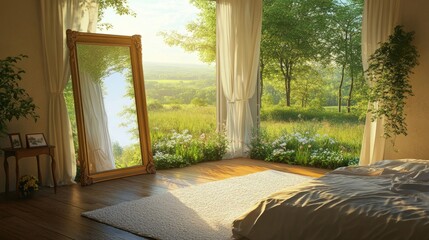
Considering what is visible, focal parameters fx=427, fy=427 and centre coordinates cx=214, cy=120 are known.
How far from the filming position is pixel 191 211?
4129mm

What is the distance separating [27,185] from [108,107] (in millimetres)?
1491

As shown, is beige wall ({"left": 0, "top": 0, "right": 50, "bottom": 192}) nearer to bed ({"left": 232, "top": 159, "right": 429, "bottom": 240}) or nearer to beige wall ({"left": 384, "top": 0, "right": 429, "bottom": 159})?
bed ({"left": 232, "top": 159, "right": 429, "bottom": 240})

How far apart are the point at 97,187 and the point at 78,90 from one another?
1241 mm

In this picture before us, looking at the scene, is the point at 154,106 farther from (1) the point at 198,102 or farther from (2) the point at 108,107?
(2) the point at 108,107

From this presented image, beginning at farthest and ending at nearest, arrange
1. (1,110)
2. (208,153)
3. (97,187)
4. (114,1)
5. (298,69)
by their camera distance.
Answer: (298,69), (208,153), (114,1), (97,187), (1,110)

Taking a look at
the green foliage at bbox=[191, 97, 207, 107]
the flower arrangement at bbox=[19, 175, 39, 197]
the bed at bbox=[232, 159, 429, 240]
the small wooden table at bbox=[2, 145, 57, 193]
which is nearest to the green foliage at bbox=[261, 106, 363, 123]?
the green foliage at bbox=[191, 97, 207, 107]

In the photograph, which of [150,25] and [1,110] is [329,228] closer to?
[1,110]

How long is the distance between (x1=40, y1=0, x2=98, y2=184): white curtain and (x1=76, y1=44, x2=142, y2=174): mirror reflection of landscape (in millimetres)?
228

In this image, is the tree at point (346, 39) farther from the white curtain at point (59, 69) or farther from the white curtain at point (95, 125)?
the white curtain at point (59, 69)

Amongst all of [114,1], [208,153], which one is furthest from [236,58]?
[114,1]

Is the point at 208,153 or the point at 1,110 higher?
the point at 1,110

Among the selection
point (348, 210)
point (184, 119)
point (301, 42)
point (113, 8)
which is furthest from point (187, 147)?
point (348, 210)

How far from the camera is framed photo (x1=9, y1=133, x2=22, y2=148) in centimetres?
474

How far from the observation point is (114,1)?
6.65m
